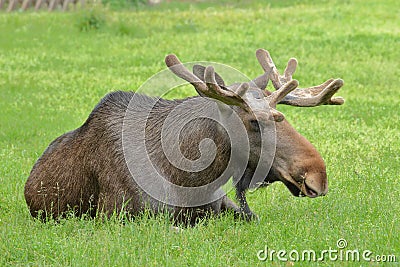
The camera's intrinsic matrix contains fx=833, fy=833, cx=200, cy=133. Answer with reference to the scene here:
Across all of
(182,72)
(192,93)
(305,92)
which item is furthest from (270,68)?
(192,93)

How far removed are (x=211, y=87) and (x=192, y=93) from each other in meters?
8.37

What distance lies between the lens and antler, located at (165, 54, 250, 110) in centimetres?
633

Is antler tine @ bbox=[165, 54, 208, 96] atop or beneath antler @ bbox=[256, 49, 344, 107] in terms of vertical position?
atop

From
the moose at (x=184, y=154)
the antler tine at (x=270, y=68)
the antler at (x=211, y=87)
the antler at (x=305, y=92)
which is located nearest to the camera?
the antler at (x=211, y=87)

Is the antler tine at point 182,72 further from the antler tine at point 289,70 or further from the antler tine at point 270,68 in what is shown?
the antler tine at point 289,70

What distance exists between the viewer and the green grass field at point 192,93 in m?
6.08

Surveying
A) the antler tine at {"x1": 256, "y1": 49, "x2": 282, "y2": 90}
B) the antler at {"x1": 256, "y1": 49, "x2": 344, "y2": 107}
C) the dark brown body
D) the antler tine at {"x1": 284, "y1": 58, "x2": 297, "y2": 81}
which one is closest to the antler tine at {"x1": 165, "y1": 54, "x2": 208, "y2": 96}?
the dark brown body

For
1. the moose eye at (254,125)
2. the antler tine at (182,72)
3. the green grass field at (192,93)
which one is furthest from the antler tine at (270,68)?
the green grass field at (192,93)

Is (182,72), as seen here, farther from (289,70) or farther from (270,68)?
(289,70)

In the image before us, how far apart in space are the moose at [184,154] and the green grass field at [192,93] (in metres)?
0.26

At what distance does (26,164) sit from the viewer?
9.42 m

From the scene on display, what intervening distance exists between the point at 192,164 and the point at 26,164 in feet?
10.7

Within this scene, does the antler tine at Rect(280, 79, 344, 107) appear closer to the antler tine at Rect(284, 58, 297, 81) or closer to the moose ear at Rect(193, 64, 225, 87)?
the antler tine at Rect(284, 58, 297, 81)

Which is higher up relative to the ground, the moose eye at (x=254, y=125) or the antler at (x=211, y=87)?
the antler at (x=211, y=87)
